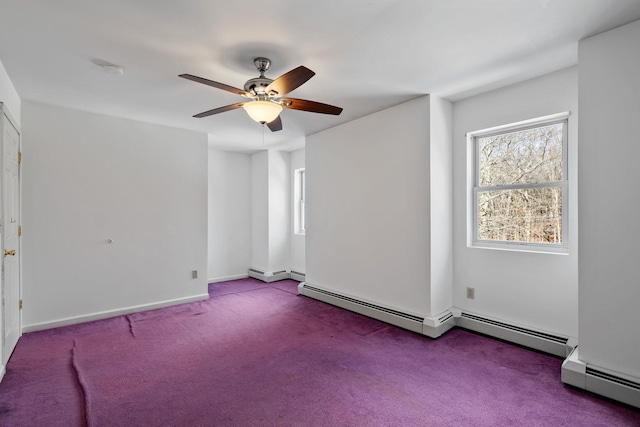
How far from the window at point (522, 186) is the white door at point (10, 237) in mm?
4389

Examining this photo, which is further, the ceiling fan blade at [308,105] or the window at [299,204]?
the window at [299,204]

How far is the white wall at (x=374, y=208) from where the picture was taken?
3.41 meters

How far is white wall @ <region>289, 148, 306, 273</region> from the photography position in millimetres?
5844

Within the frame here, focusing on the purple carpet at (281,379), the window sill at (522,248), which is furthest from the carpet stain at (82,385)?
the window sill at (522,248)

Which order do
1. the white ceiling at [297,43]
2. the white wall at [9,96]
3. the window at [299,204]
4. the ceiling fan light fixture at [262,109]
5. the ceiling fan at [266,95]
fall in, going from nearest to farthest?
the white ceiling at [297,43]
the ceiling fan at [266,95]
the ceiling fan light fixture at [262,109]
the white wall at [9,96]
the window at [299,204]

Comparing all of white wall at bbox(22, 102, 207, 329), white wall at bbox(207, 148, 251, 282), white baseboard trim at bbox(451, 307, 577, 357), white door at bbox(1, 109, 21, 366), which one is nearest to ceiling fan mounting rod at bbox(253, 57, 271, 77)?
white door at bbox(1, 109, 21, 366)

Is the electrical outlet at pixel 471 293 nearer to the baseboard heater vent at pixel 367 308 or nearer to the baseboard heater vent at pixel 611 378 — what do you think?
the baseboard heater vent at pixel 367 308

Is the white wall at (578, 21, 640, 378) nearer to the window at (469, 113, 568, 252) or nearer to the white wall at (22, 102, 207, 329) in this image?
the window at (469, 113, 568, 252)

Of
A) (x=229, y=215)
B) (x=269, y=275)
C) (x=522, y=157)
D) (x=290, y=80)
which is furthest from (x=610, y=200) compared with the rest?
(x=229, y=215)

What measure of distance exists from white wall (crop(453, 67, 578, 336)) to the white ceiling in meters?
0.19

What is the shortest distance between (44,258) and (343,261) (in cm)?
346

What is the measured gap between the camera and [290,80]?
2127mm

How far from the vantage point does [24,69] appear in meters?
2.65

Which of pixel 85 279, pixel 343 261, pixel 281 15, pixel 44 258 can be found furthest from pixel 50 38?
pixel 343 261
